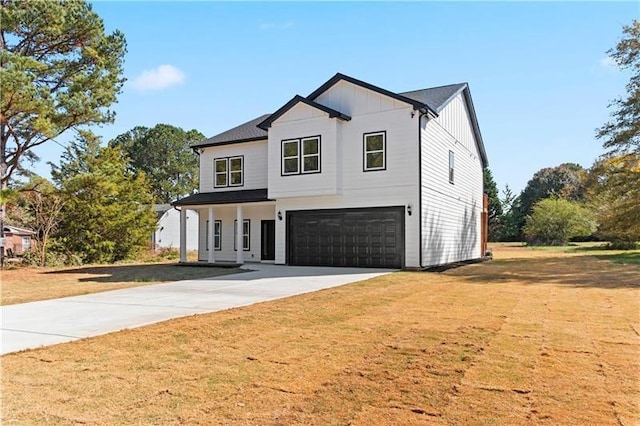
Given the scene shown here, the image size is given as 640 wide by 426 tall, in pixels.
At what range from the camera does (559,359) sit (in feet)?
15.4

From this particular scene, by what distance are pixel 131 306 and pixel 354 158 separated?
1075 centimetres

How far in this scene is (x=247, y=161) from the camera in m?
21.5

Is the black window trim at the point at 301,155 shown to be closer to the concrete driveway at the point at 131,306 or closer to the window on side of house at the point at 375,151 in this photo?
the window on side of house at the point at 375,151

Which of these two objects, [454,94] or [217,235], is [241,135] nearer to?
[217,235]

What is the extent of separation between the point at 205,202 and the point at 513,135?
1877 centimetres

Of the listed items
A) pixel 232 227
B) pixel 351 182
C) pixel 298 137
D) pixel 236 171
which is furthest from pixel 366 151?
pixel 232 227

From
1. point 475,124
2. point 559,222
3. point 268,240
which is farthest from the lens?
point 559,222

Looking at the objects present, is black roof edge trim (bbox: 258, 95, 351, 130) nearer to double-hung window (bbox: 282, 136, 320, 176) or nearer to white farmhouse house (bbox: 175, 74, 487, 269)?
white farmhouse house (bbox: 175, 74, 487, 269)

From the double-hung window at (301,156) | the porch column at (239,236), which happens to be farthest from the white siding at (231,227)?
the double-hung window at (301,156)

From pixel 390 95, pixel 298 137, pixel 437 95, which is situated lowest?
pixel 298 137

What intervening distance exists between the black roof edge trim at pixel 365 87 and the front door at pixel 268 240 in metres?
6.08

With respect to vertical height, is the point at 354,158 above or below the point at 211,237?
above

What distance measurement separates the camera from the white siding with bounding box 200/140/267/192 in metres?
21.1

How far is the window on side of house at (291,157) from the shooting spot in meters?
18.2
